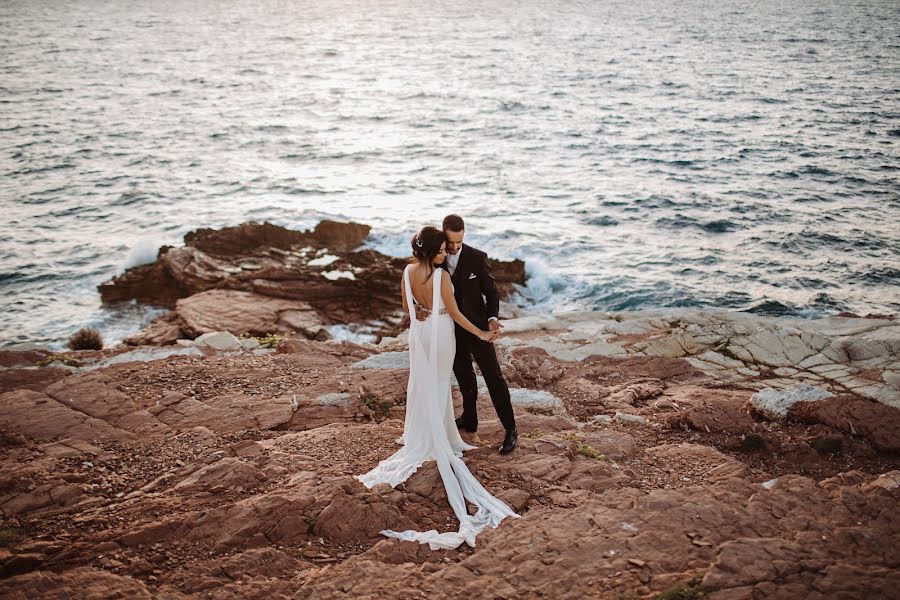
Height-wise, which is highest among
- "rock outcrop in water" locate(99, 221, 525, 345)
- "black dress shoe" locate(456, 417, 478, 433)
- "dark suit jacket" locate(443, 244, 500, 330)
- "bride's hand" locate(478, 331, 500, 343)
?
"dark suit jacket" locate(443, 244, 500, 330)

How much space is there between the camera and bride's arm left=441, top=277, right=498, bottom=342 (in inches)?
257

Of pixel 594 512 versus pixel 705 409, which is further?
pixel 705 409

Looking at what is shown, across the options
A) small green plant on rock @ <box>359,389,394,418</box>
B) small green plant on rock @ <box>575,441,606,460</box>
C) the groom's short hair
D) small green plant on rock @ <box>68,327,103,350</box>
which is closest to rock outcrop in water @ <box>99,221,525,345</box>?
small green plant on rock @ <box>68,327,103,350</box>

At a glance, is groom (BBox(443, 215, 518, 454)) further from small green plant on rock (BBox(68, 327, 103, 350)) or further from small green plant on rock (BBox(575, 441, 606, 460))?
small green plant on rock (BBox(68, 327, 103, 350))

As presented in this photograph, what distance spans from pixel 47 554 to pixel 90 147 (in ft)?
117

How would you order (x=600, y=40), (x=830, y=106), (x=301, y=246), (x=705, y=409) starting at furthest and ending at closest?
(x=600, y=40), (x=830, y=106), (x=301, y=246), (x=705, y=409)

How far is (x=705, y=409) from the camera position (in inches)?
344

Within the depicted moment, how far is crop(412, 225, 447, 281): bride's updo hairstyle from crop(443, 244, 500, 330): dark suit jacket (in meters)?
0.33

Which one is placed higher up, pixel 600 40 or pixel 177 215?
pixel 600 40

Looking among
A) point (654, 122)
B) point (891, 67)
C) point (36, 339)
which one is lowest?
point (36, 339)

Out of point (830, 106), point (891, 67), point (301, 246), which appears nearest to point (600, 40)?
point (891, 67)

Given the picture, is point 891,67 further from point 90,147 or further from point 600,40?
point 90,147

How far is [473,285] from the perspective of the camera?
6840 millimetres

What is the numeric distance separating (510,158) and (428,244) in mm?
27105
